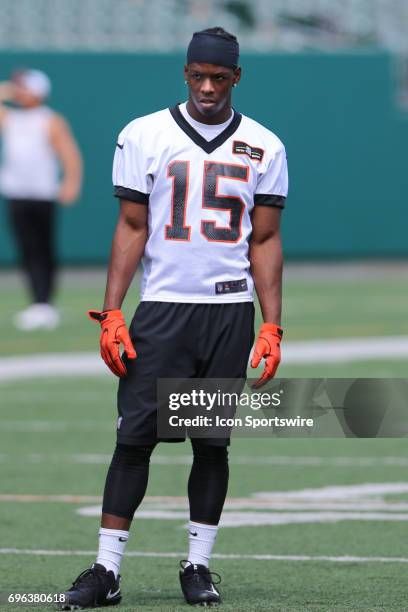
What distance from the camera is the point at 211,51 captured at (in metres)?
5.05

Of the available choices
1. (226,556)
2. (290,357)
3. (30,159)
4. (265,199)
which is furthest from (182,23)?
(265,199)

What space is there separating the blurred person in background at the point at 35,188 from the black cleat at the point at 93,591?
35.2 feet

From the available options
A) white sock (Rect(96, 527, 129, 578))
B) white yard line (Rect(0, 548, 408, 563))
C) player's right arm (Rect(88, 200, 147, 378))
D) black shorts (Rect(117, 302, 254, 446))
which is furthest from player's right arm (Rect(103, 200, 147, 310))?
white yard line (Rect(0, 548, 408, 563))

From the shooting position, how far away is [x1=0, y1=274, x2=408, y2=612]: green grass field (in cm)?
548

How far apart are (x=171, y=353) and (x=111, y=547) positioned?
0.66 metres

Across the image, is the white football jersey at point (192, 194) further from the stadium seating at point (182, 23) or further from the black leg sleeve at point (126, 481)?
the stadium seating at point (182, 23)

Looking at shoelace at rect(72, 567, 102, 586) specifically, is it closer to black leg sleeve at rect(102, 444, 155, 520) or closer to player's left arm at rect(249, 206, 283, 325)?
black leg sleeve at rect(102, 444, 155, 520)

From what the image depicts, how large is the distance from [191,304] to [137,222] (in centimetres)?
32

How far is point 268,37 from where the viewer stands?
79.8 feet

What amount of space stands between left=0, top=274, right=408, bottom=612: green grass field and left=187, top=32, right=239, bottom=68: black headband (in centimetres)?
176

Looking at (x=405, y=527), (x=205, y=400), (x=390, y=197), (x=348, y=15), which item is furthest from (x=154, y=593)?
(x=348, y=15)

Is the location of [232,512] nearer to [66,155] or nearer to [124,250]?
[124,250]

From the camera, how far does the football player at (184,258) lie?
506 cm

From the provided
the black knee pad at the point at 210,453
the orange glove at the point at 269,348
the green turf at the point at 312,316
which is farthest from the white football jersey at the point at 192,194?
the green turf at the point at 312,316
